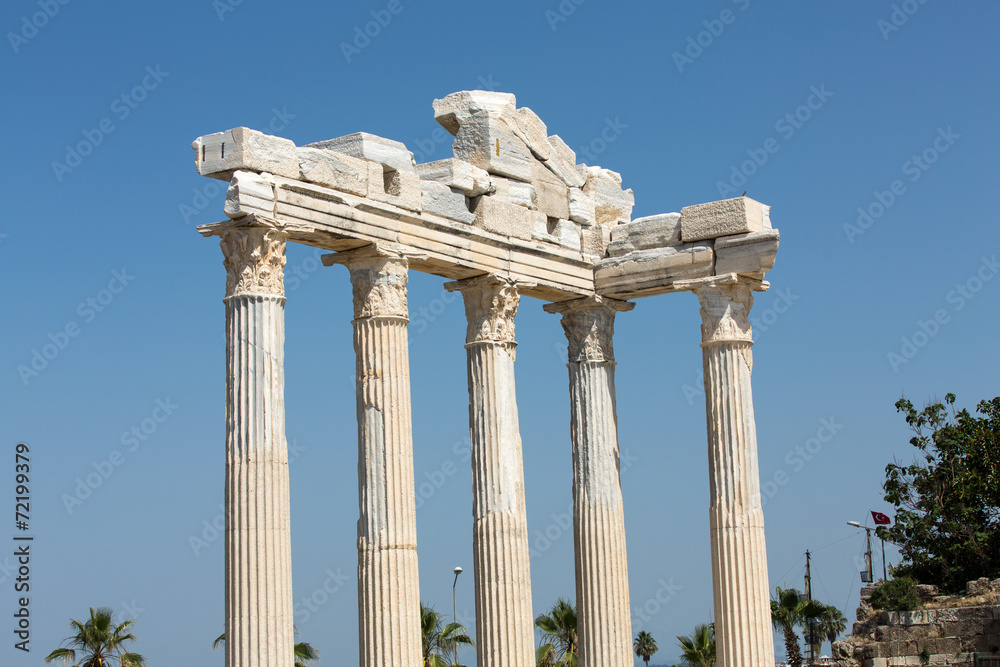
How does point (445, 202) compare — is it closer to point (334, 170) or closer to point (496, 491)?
point (334, 170)

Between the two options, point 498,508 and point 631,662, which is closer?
point 498,508

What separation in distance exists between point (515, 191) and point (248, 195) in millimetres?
7659

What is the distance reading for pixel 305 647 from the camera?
43.2 m

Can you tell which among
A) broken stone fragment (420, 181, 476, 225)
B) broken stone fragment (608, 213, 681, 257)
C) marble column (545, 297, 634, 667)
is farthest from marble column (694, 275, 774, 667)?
broken stone fragment (420, 181, 476, 225)

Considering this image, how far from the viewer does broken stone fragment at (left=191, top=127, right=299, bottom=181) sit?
2250cm

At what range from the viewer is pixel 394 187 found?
2556 centimetres

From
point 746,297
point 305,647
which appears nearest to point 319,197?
point 746,297

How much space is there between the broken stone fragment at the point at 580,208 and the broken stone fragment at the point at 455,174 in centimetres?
347

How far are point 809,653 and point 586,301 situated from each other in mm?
32631

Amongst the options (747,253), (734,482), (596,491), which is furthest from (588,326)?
(734,482)

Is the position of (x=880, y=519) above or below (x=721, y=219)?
below

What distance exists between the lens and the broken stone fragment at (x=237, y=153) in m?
22.5

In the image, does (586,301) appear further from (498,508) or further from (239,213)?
(239,213)

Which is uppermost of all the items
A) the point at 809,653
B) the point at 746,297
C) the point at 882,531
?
the point at 746,297
